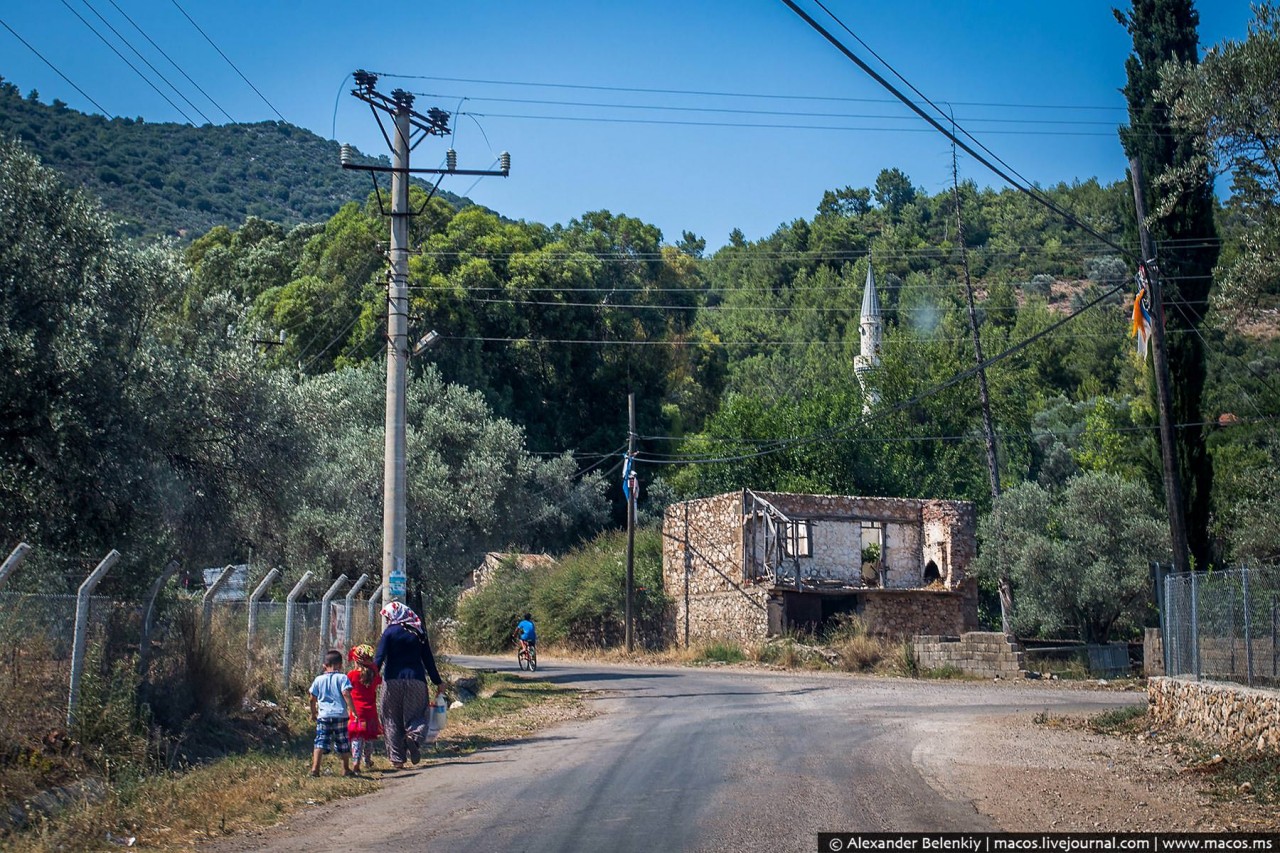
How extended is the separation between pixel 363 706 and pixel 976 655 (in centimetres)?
2374

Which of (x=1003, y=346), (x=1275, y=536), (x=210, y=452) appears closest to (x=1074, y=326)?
(x=1003, y=346)

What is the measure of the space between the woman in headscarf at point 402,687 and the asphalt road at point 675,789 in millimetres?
493

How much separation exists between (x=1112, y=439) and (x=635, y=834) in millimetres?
64241

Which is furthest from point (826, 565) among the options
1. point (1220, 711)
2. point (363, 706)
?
point (363, 706)

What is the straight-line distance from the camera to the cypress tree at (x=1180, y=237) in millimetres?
31703

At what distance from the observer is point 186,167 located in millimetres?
132625

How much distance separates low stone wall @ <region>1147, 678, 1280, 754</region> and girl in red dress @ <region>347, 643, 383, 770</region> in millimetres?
10155

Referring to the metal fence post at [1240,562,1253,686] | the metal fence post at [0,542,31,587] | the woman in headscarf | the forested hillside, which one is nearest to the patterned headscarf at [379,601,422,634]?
the woman in headscarf

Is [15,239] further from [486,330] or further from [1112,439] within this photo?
[1112,439]

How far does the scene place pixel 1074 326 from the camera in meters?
87.9

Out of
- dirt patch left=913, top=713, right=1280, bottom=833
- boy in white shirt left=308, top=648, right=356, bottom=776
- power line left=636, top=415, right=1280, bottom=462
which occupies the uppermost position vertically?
power line left=636, top=415, right=1280, bottom=462

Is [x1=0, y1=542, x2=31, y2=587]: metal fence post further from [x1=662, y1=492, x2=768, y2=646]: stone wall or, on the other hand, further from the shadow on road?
[x1=662, y1=492, x2=768, y2=646]: stone wall

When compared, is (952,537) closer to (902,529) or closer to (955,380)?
(902,529)

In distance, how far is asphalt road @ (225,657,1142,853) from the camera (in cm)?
927
